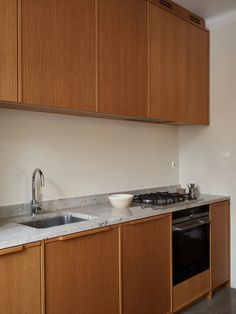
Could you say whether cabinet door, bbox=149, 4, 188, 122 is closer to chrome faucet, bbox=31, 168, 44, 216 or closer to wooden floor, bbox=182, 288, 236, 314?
chrome faucet, bbox=31, 168, 44, 216

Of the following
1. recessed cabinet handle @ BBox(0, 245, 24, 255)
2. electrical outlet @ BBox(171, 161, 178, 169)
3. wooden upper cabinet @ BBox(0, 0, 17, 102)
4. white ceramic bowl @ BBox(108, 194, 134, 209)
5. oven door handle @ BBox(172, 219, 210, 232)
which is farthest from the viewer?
electrical outlet @ BBox(171, 161, 178, 169)

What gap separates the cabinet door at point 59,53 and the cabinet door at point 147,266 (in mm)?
956

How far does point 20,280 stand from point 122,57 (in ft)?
5.54

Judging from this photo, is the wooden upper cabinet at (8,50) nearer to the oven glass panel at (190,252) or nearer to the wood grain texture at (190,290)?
the oven glass panel at (190,252)

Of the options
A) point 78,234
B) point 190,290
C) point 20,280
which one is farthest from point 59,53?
point 190,290

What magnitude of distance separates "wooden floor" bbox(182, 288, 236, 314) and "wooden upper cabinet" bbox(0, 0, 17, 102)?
2.26 m

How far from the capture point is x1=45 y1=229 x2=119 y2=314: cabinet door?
1.78 meters

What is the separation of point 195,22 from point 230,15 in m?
0.36

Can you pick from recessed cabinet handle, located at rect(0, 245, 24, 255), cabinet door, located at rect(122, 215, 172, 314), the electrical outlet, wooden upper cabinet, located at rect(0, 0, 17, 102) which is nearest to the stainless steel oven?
cabinet door, located at rect(122, 215, 172, 314)

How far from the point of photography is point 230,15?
3.19m

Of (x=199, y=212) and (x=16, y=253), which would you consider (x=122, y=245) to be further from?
(x=199, y=212)

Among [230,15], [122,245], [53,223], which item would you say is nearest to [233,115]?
[230,15]

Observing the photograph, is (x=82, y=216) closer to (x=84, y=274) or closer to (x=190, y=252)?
(x=84, y=274)

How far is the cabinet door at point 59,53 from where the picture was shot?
1899 millimetres
